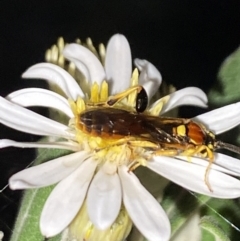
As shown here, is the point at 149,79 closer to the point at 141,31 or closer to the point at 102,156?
the point at 102,156

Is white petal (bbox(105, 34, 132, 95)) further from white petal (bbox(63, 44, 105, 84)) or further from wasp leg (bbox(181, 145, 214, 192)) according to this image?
wasp leg (bbox(181, 145, 214, 192))

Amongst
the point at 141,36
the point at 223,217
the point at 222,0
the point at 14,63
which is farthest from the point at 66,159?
the point at 222,0

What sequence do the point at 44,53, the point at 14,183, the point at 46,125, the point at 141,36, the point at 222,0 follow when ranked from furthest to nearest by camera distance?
the point at 222,0 → the point at 141,36 → the point at 44,53 → the point at 46,125 → the point at 14,183

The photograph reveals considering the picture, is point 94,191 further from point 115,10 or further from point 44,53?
point 115,10

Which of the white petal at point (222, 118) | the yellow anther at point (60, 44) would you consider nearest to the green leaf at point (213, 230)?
the white petal at point (222, 118)

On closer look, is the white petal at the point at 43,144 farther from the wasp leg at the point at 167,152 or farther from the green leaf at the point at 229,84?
the green leaf at the point at 229,84

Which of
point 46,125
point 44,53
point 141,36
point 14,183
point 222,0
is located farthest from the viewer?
point 222,0

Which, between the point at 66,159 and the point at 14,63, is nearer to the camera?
the point at 66,159
